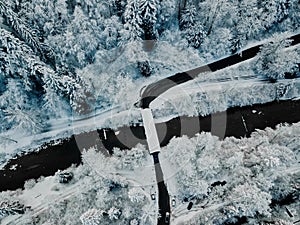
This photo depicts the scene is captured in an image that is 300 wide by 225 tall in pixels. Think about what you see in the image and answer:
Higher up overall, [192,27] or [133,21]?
[133,21]

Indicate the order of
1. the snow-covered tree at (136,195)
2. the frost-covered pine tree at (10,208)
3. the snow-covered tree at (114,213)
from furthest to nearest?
the frost-covered pine tree at (10,208) → the snow-covered tree at (136,195) → the snow-covered tree at (114,213)

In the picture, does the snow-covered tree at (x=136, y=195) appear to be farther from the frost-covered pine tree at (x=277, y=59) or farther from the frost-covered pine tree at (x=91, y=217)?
the frost-covered pine tree at (x=277, y=59)

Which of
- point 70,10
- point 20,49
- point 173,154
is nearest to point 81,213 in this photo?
point 173,154

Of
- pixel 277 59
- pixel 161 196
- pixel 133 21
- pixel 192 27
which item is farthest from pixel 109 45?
pixel 277 59

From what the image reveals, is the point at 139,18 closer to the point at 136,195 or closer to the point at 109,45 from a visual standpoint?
the point at 109,45

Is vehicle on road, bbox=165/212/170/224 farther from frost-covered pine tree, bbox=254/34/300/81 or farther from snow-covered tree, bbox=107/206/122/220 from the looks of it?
frost-covered pine tree, bbox=254/34/300/81

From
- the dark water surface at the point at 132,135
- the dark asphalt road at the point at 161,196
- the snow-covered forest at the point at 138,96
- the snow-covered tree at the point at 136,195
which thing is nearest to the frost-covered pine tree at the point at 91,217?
the snow-covered forest at the point at 138,96

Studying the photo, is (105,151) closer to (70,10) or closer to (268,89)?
(70,10)

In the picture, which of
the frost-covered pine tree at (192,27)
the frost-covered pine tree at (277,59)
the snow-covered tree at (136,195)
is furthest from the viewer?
the frost-covered pine tree at (192,27)
